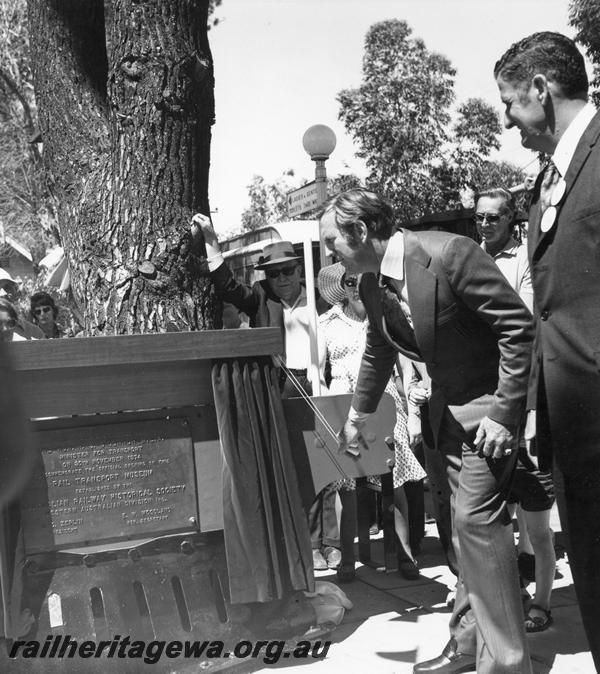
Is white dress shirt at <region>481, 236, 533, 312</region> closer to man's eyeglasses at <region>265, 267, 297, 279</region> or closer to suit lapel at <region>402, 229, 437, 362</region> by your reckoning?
man's eyeglasses at <region>265, 267, 297, 279</region>

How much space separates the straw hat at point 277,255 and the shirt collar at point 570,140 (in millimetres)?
3603

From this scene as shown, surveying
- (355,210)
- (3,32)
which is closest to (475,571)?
(355,210)

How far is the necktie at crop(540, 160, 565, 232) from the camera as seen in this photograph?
8.57ft

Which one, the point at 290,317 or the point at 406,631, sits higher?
the point at 290,317

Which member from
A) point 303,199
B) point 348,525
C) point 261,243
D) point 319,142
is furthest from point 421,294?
point 261,243

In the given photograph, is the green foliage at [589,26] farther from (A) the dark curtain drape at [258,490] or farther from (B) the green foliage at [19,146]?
(A) the dark curtain drape at [258,490]

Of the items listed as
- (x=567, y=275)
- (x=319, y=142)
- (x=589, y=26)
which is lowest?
(x=567, y=275)

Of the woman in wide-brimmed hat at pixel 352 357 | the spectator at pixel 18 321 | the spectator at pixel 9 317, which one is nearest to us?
the woman in wide-brimmed hat at pixel 352 357

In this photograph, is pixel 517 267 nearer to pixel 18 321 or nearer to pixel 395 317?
pixel 395 317

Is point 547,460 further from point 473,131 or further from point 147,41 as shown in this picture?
point 473,131

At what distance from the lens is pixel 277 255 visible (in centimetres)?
631

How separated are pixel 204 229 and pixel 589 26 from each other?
19.3m

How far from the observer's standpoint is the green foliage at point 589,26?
2056 cm

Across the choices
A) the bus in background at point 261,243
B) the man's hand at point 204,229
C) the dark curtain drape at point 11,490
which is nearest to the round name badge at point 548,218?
the dark curtain drape at point 11,490
